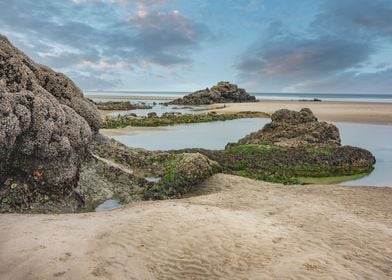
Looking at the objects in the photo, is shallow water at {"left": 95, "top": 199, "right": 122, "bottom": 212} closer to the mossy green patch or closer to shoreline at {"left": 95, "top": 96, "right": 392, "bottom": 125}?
the mossy green patch

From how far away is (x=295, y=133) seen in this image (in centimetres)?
3297

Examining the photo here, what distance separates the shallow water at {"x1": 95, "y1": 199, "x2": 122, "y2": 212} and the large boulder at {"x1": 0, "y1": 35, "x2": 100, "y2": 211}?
1248 mm

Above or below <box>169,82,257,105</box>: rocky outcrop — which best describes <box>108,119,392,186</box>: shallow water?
below

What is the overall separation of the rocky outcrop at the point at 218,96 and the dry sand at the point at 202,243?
8995 cm

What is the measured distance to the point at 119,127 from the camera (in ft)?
→ 150

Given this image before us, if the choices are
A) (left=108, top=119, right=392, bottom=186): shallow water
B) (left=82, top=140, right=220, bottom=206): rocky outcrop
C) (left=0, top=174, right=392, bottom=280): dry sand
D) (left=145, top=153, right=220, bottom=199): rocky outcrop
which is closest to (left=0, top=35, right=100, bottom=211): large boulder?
(left=82, top=140, right=220, bottom=206): rocky outcrop

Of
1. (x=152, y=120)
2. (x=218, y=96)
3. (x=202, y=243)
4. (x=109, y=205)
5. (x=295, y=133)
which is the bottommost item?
(x=109, y=205)

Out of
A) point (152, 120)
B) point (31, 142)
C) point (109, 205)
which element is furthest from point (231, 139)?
point (31, 142)

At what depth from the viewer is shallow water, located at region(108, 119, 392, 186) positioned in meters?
24.4

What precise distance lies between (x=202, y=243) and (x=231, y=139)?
27.3m

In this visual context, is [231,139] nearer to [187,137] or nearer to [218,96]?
[187,137]

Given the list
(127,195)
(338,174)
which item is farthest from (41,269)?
(338,174)

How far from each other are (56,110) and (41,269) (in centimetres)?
815

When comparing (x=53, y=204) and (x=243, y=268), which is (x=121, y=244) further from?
(x=53, y=204)
